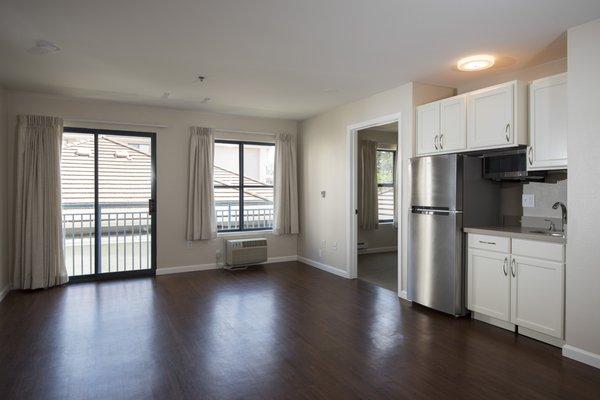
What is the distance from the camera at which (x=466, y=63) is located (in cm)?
364

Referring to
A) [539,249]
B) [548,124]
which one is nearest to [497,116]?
[548,124]

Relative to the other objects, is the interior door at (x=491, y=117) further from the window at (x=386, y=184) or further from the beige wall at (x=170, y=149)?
the window at (x=386, y=184)

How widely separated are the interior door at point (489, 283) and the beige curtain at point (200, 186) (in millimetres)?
3730

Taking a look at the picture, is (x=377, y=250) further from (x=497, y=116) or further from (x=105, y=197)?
(x=105, y=197)

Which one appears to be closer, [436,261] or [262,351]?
[262,351]

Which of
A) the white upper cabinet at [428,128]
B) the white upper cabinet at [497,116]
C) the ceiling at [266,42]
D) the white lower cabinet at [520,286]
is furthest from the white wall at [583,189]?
the white upper cabinet at [428,128]

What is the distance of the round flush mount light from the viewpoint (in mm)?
3516

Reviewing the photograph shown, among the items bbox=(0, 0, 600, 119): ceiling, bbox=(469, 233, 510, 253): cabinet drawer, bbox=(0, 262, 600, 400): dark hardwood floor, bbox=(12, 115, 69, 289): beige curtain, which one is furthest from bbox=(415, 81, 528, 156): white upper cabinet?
bbox=(12, 115, 69, 289): beige curtain

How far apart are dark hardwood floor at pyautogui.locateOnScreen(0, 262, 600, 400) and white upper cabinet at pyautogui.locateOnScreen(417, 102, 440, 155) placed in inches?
67.6

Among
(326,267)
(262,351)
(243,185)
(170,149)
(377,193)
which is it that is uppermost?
(170,149)

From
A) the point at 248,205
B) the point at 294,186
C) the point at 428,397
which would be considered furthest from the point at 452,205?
the point at 248,205

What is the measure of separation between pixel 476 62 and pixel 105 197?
193 inches

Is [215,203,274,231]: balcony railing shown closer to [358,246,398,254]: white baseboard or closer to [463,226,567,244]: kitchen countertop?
[358,246,398,254]: white baseboard

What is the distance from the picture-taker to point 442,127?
157 inches
